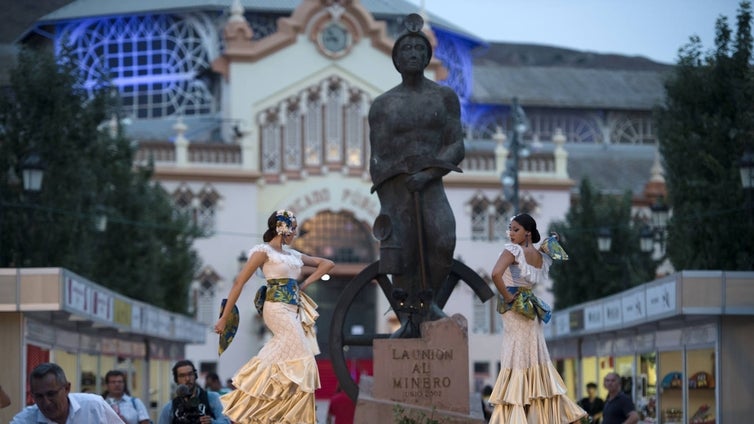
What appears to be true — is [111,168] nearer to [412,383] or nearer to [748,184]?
[748,184]

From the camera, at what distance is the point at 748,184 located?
29.1 m

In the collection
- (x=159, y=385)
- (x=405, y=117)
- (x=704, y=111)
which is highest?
(x=704, y=111)

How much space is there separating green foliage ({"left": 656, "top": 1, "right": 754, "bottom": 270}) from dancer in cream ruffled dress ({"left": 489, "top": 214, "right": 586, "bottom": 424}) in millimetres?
20413

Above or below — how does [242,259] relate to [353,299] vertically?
above

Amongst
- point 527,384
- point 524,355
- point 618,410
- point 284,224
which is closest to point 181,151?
point 618,410

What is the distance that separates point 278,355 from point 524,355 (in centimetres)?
203

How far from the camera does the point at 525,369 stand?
14648mm

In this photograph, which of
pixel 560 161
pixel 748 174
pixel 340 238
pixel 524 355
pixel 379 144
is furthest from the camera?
pixel 560 161

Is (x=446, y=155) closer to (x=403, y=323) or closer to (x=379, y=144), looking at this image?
(x=379, y=144)

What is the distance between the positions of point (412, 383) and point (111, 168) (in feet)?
108

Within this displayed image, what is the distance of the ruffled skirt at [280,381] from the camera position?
47.8 ft

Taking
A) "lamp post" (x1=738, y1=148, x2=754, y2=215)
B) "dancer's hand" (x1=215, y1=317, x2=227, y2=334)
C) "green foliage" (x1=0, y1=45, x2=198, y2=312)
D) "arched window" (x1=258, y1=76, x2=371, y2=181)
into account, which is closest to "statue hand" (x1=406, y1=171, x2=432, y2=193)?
"dancer's hand" (x1=215, y1=317, x2=227, y2=334)

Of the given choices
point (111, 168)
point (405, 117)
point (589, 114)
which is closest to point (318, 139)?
point (589, 114)

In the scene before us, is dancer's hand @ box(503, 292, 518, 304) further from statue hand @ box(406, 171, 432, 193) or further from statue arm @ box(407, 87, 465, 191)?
statue hand @ box(406, 171, 432, 193)
